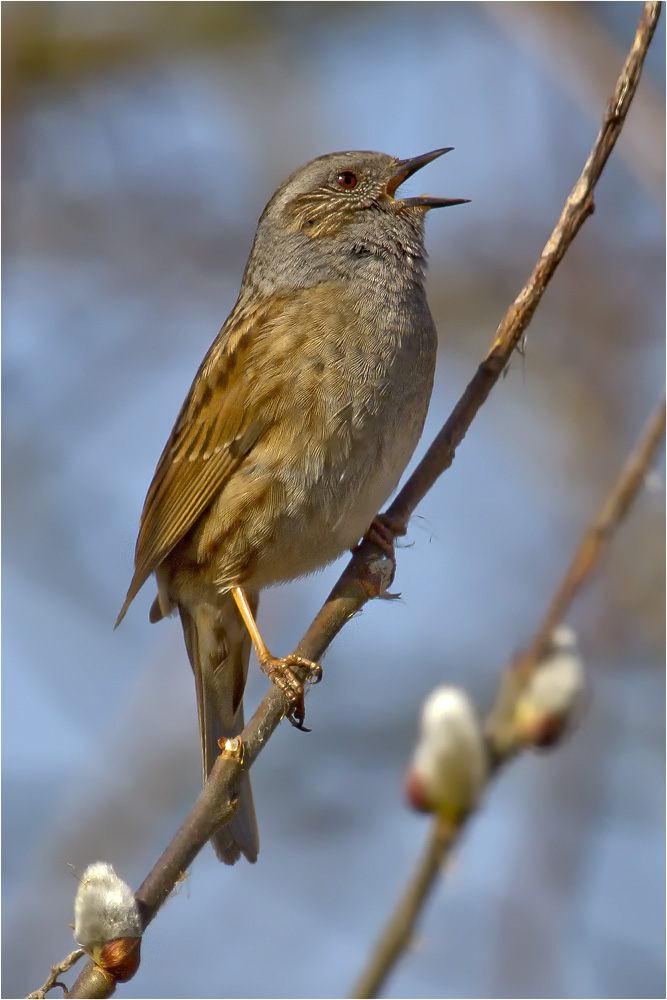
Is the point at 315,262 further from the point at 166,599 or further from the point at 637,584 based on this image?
the point at 637,584

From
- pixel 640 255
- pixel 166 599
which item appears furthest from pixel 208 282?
pixel 166 599

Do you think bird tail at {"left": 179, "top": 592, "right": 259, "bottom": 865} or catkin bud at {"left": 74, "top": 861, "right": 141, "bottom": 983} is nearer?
catkin bud at {"left": 74, "top": 861, "right": 141, "bottom": 983}

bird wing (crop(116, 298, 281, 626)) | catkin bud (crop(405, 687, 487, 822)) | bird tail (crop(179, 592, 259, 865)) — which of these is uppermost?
catkin bud (crop(405, 687, 487, 822))

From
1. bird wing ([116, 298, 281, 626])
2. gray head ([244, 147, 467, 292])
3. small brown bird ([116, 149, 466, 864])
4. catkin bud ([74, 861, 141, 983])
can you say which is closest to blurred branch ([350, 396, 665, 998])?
catkin bud ([74, 861, 141, 983])

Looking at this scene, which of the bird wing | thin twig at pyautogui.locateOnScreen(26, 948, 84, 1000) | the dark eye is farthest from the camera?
the dark eye

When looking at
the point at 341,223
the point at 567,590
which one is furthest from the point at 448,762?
the point at 341,223

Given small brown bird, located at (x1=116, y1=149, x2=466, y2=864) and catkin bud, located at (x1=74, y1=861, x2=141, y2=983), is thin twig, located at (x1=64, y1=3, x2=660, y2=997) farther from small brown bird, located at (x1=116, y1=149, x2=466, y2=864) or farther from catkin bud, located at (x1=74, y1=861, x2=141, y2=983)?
small brown bird, located at (x1=116, y1=149, x2=466, y2=864)

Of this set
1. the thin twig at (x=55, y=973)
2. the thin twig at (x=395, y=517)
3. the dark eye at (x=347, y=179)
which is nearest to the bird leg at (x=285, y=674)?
the thin twig at (x=395, y=517)
